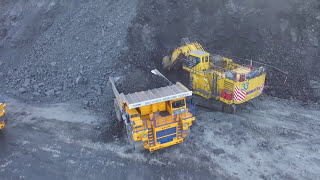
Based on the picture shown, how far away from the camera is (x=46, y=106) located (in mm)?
12109

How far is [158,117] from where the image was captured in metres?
8.41

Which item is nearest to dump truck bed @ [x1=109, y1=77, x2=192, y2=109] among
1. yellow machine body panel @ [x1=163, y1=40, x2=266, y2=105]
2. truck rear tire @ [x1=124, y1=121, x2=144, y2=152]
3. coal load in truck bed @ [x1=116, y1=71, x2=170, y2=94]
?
truck rear tire @ [x1=124, y1=121, x2=144, y2=152]

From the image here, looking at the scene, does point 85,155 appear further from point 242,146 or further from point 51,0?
point 51,0

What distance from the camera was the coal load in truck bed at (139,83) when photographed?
9.84 m

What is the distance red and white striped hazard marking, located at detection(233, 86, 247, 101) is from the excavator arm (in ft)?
9.86

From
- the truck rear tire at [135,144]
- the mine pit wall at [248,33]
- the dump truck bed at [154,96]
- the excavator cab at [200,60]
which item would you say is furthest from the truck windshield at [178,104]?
the mine pit wall at [248,33]

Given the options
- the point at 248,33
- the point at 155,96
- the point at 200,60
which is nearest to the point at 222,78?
the point at 200,60

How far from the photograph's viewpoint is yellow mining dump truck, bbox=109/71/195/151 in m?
8.06

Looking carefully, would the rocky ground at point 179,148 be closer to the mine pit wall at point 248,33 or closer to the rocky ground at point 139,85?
the rocky ground at point 139,85

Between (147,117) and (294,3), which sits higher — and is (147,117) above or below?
below

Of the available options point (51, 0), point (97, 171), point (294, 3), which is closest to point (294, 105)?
point (294, 3)

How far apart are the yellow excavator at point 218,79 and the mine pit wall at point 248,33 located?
2173 millimetres

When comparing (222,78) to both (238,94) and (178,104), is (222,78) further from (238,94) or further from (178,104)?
(178,104)

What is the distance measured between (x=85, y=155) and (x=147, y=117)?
2.49 m
